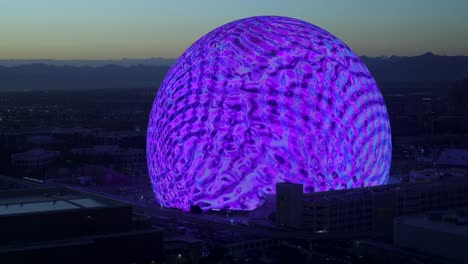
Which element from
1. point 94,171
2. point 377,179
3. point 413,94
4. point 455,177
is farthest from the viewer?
point 413,94

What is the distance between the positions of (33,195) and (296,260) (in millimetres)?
7961

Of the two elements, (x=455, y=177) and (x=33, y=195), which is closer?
(x=33, y=195)

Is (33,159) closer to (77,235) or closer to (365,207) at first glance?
(365,207)

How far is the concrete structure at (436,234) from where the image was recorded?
21484 mm

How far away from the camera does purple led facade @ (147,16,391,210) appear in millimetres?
25344

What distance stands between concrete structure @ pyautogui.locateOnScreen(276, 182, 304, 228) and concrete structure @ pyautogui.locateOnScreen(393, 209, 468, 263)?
9.01 feet

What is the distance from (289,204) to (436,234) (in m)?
4.29

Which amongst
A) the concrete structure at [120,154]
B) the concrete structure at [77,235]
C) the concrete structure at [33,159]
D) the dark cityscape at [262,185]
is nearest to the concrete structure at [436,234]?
the dark cityscape at [262,185]

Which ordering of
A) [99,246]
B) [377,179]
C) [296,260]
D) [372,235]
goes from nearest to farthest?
[99,246] → [296,260] → [372,235] → [377,179]

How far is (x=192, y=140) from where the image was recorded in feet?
85.4

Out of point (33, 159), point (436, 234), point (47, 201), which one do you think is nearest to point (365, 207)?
point (436, 234)

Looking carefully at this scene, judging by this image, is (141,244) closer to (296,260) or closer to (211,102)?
(296,260)

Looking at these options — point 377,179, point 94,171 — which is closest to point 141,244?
point 377,179

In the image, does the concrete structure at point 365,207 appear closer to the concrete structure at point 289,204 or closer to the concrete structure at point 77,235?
the concrete structure at point 289,204
